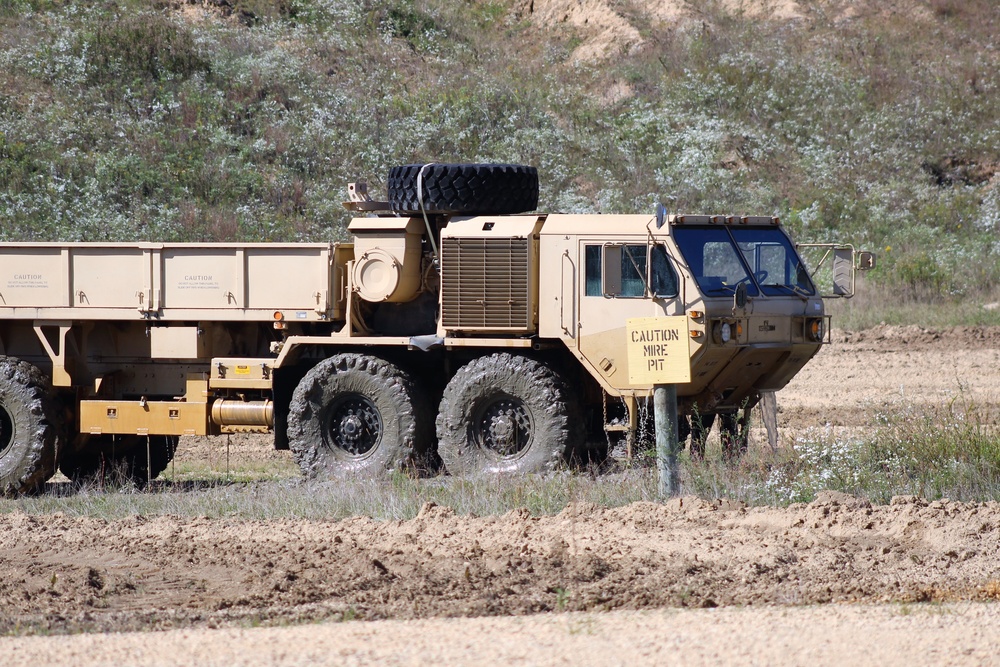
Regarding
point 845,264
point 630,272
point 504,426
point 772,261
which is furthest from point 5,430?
point 845,264

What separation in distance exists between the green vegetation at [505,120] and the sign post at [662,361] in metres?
12.7

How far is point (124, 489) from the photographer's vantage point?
39.4ft

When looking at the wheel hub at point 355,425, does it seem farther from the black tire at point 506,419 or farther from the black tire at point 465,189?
the black tire at point 465,189

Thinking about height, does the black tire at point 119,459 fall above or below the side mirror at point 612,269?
below

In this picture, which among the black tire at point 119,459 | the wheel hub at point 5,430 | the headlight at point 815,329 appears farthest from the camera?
the black tire at point 119,459

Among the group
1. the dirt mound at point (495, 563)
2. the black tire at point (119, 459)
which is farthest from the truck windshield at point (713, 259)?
Answer: the black tire at point (119, 459)

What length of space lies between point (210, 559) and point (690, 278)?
4343 millimetres

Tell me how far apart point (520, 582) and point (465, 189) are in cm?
491

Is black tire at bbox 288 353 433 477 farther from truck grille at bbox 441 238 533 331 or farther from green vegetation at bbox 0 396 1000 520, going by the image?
truck grille at bbox 441 238 533 331

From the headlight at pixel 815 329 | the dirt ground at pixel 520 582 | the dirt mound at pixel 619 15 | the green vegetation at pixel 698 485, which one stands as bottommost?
the dirt ground at pixel 520 582

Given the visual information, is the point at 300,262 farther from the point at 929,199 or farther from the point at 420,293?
the point at 929,199

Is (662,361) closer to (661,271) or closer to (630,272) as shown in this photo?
(661,271)

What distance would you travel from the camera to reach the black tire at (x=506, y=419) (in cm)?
1116

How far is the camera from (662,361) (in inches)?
350
